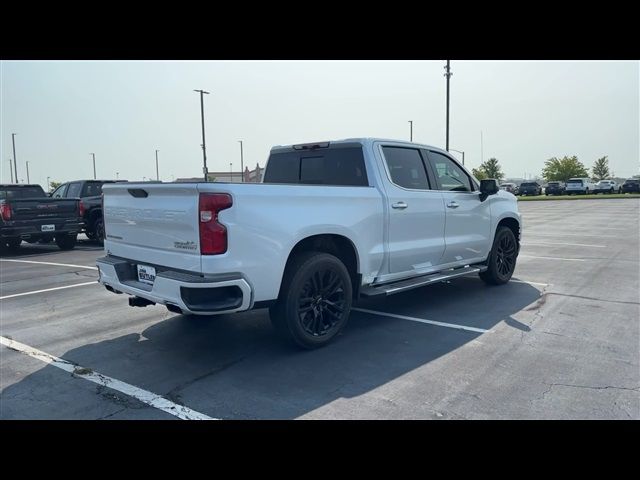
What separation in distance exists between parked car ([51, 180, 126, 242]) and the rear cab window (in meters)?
9.66

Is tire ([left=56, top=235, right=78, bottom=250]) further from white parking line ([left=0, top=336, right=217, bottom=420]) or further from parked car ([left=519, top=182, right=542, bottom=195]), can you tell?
parked car ([left=519, top=182, right=542, bottom=195])

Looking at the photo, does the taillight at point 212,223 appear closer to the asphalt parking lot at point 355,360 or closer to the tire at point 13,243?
Result: the asphalt parking lot at point 355,360

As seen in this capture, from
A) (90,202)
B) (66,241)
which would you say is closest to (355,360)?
(66,241)

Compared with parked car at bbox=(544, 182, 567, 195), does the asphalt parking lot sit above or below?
below

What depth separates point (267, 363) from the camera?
4.42 m

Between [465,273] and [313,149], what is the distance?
2.57 metres

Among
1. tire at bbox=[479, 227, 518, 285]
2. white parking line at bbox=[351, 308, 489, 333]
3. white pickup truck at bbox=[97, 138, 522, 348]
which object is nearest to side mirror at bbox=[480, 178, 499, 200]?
white pickup truck at bbox=[97, 138, 522, 348]

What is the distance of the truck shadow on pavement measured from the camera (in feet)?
11.7

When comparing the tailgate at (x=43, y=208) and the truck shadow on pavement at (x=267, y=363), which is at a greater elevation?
the tailgate at (x=43, y=208)

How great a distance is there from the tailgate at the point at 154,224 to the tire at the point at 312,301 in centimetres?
89

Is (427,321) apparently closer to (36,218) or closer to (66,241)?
(36,218)

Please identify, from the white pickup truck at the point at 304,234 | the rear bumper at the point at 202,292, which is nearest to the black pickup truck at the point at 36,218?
the white pickup truck at the point at 304,234

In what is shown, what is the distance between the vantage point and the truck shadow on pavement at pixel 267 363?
140 inches

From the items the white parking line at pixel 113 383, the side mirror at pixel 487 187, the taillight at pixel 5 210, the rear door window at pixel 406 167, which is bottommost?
the white parking line at pixel 113 383
